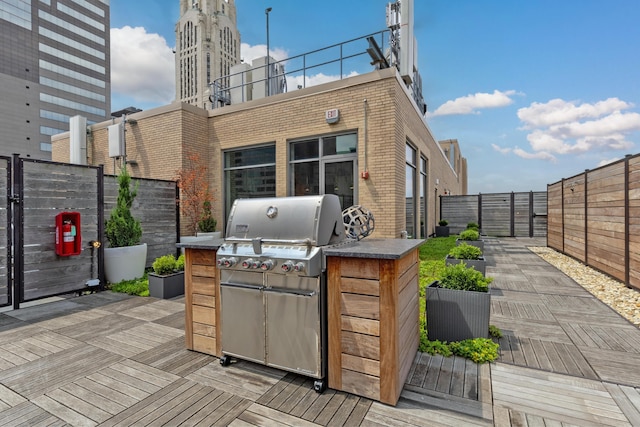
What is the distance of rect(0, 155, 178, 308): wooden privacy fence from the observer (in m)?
4.30

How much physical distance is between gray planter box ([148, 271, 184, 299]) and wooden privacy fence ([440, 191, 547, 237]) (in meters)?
13.5

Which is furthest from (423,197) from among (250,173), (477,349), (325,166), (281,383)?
(281,383)

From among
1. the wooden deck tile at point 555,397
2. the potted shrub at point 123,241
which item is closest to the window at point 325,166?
the potted shrub at point 123,241

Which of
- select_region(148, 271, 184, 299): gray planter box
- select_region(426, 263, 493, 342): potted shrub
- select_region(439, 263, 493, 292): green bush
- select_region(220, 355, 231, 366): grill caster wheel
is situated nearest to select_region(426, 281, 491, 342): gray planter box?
select_region(426, 263, 493, 342): potted shrub

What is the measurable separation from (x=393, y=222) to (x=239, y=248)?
443cm

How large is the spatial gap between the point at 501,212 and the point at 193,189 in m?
13.7

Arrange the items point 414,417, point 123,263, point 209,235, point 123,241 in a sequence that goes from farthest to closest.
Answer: point 209,235 < point 123,241 < point 123,263 < point 414,417

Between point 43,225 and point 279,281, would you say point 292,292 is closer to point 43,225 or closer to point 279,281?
point 279,281

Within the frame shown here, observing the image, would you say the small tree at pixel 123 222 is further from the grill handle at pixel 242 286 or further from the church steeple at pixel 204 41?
the church steeple at pixel 204 41

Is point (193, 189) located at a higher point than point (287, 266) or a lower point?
higher

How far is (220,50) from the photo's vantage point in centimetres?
5578

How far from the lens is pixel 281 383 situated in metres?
2.40

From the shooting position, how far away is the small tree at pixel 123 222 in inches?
221

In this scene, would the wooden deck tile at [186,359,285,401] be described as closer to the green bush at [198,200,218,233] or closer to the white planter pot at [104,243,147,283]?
the white planter pot at [104,243,147,283]
